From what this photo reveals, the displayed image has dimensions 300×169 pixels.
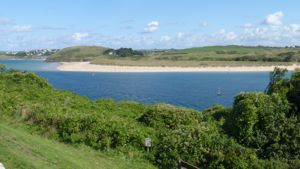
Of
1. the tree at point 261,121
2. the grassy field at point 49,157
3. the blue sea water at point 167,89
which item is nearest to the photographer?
the grassy field at point 49,157

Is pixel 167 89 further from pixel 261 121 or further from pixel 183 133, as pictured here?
pixel 183 133

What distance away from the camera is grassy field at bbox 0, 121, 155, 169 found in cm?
1231

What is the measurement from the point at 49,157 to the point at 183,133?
5.49 m

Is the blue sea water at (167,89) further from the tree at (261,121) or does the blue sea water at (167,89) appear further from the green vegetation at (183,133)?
the tree at (261,121)

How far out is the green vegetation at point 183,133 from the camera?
16.1 m

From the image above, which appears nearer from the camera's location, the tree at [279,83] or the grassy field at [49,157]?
the grassy field at [49,157]

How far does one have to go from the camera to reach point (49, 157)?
13.8 metres

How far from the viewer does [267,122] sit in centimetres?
1723

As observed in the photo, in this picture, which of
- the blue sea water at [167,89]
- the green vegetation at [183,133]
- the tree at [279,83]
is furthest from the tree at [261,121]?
the blue sea water at [167,89]

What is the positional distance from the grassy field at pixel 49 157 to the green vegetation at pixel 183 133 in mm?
65

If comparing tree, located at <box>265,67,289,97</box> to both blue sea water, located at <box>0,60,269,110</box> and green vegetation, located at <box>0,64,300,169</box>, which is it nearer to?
green vegetation, located at <box>0,64,300,169</box>

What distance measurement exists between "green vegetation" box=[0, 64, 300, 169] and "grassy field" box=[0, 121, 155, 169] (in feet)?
0.21

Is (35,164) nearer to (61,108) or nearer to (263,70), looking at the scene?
(61,108)

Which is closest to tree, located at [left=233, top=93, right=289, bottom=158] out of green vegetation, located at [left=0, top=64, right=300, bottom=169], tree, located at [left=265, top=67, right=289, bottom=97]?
green vegetation, located at [left=0, top=64, right=300, bottom=169]
